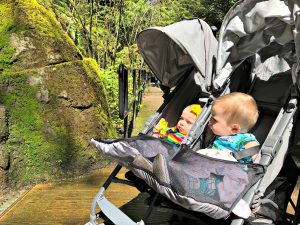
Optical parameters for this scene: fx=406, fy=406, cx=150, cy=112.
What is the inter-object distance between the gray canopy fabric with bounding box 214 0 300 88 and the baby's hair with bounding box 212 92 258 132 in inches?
14.5

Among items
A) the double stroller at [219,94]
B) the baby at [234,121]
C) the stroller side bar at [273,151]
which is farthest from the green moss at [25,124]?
the stroller side bar at [273,151]

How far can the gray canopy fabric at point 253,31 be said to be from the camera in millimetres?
3104

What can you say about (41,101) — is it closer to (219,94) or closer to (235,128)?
(219,94)

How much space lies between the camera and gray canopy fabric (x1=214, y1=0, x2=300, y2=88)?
3104mm

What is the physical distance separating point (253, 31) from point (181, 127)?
1.04 m

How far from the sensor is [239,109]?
10.1 feet

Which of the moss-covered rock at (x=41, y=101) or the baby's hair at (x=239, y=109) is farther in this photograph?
the moss-covered rock at (x=41, y=101)

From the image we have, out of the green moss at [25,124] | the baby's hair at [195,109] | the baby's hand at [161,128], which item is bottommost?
the green moss at [25,124]

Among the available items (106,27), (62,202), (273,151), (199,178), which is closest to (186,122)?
(273,151)

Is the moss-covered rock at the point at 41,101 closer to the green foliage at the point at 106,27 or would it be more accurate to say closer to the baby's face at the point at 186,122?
the green foliage at the point at 106,27

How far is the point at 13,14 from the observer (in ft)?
16.9

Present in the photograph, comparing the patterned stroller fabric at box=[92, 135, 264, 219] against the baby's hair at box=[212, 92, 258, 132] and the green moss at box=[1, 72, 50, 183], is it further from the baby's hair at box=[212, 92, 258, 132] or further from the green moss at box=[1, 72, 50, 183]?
the green moss at box=[1, 72, 50, 183]

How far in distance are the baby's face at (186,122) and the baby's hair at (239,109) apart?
1.90 feet

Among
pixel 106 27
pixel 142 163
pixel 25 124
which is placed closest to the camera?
pixel 142 163
